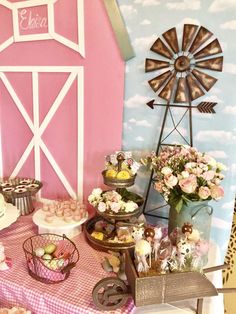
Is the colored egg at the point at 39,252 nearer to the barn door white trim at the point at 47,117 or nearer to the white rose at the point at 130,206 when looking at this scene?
the white rose at the point at 130,206

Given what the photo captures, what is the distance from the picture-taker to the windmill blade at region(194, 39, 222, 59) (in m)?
1.26

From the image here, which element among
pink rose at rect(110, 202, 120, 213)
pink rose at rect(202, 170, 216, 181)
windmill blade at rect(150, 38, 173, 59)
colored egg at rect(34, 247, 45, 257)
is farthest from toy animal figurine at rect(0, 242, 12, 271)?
windmill blade at rect(150, 38, 173, 59)

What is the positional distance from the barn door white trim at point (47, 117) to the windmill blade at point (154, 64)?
0.32 m

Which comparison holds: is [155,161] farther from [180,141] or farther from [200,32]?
[200,32]

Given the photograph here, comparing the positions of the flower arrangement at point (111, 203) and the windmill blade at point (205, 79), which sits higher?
the windmill blade at point (205, 79)

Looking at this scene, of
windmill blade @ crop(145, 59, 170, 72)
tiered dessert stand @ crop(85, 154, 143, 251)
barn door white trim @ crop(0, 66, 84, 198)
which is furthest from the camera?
barn door white trim @ crop(0, 66, 84, 198)

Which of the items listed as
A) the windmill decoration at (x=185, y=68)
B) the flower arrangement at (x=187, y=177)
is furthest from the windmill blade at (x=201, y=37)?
the flower arrangement at (x=187, y=177)

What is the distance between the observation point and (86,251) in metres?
1.29

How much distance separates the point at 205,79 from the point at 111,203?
2.07 feet

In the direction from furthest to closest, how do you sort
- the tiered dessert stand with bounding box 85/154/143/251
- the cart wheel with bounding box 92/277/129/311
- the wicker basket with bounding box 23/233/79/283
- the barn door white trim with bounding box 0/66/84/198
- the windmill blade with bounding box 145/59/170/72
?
the barn door white trim with bounding box 0/66/84/198, the windmill blade with bounding box 145/59/170/72, the tiered dessert stand with bounding box 85/154/143/251, the wicker basket with bounding box 23/233/79/283, the cart wheel with bounding box 92/277/129/311

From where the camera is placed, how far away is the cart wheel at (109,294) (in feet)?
3.11

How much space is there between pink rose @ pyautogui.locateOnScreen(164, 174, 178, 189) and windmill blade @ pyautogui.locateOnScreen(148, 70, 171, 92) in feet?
1.40

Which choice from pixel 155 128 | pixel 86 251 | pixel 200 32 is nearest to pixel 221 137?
pixel 155 128

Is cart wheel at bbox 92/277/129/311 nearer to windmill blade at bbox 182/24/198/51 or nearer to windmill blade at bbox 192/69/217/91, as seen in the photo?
windmill blade at bbox 192/69/217/91
